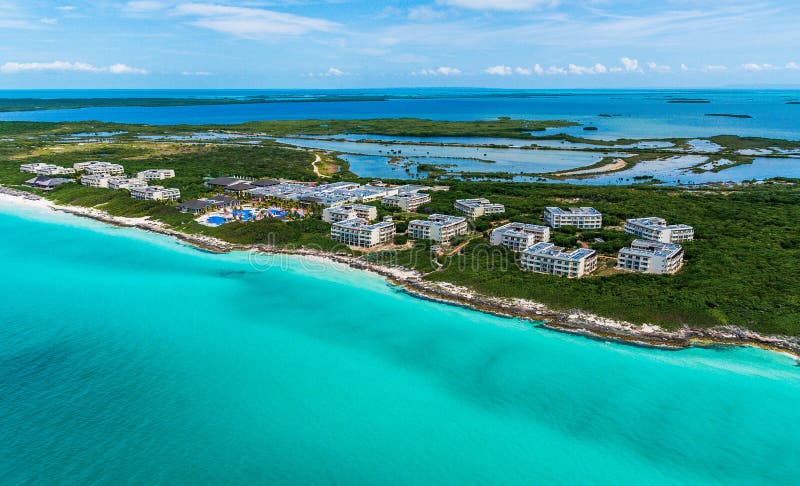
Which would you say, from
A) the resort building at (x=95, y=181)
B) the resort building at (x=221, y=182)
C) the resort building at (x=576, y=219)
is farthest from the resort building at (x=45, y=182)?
the resort building at (x=576, y=219)

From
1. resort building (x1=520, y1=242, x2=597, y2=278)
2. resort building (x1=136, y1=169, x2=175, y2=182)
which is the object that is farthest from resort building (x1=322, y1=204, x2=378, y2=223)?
resort building (x1=136, y1=169, x2=175, y2=182)

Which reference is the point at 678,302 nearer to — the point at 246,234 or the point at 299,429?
the point at 299,429

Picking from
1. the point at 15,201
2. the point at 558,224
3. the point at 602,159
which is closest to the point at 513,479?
the point at 558,224

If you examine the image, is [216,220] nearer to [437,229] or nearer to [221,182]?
[221,182]

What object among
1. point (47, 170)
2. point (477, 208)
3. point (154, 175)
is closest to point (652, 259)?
point (477, 208)

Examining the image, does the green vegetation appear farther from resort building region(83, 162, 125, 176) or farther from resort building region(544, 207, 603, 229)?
resort building region(83, 162, 125, 176)
